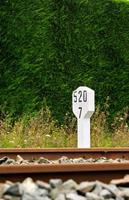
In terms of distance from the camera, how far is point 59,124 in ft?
39.9

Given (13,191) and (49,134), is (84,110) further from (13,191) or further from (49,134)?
(13,191)

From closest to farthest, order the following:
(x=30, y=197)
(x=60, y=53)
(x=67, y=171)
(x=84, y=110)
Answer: (x=30, y=197) → (x=67, y=171) → (x=84, y=110) → (x=60, y=53)

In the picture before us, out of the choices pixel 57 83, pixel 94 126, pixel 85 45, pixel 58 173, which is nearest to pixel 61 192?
pixel 58 173

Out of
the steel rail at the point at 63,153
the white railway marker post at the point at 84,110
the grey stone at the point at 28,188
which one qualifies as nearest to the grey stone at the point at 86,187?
the grey stone at the point at 28,188

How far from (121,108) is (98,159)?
19.9 feet

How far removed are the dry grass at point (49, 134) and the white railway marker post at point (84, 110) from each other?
0.80 meters

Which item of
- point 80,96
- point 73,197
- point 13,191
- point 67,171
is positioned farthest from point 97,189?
point 80,96

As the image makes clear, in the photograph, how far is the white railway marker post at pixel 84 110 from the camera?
376 inches

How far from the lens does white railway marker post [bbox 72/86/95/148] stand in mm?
9539

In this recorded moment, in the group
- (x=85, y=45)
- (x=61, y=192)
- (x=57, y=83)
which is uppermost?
(x=85, y=45)

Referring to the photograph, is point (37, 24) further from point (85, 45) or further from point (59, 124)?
point (59, 124)

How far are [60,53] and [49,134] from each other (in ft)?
7.41

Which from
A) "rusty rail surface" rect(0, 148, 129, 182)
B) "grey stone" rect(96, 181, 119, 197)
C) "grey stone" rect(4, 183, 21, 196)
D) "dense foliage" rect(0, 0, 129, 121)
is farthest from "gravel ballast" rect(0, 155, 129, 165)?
"dense foliage" rect(0, 0, 129, 121)

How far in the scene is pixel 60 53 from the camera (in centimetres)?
1259
